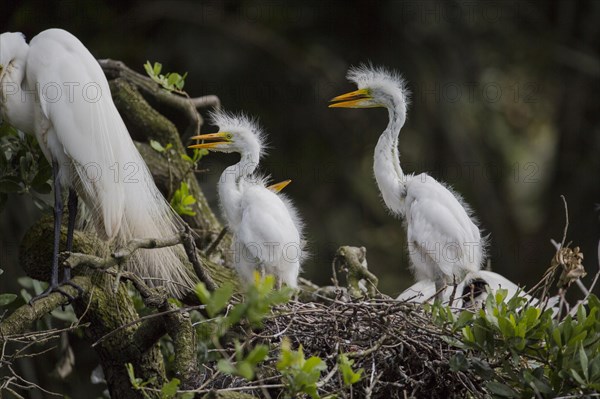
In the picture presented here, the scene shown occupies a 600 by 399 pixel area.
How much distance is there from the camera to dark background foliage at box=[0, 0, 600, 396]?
7441 mm

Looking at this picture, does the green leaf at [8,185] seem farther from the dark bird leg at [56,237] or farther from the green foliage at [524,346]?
the green foliage at [524,346]

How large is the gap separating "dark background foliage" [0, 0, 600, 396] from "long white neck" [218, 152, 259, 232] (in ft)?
10.5

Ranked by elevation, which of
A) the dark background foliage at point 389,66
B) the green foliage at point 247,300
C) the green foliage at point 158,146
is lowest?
the dark background foliage at point 389,66

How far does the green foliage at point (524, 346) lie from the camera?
97.6 inches

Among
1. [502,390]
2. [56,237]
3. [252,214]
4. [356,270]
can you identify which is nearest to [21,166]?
[56,237]

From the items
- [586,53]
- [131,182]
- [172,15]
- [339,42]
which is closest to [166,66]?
[172,15]

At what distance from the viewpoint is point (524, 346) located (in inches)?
100

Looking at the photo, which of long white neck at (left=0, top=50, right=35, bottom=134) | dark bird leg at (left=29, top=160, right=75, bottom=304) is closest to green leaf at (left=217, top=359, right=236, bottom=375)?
dark bird leg at (left=29, top=160, right=75, bottom=304)

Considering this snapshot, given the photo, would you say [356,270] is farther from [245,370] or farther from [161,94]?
[245,370]

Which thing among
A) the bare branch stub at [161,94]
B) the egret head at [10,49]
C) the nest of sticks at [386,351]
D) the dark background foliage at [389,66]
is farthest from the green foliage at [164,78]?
the dark background foliage at [389,66]

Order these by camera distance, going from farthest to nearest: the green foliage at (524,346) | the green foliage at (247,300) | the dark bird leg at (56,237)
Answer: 1. the dark bird leg at (56,237)
2. the green foliage at (524,346)
3. the green foliage at (247,300)

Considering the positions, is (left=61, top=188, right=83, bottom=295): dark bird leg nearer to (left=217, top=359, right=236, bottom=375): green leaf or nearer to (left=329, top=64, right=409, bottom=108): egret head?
(left=329, top=64, right=409, bottom=108): egret head

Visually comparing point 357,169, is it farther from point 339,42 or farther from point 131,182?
point 131,182

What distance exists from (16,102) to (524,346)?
1822mm
